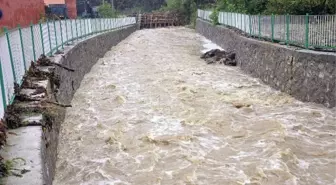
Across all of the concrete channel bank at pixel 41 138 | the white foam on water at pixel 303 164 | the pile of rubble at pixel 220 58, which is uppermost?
the concrete channel bank at pixel 41 138

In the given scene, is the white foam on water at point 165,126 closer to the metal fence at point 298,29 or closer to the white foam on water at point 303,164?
the white foam on water at point 303,164

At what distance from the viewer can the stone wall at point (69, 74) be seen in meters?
6.60

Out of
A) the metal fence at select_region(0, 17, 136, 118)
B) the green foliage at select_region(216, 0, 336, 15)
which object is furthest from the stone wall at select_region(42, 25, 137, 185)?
the green foliage at select_region(216, 0, 336, 15)

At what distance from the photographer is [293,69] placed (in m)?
12.2

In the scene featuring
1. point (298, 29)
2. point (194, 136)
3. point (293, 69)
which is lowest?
point (194, 136)

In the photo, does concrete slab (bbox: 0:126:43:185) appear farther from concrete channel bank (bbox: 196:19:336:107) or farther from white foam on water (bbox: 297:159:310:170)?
concrete channel bank (bbox: 196:19:336:107)

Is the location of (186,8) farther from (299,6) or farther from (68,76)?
(68,76)

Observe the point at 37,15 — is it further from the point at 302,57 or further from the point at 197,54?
the point at 302,57

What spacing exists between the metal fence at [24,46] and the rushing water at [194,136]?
1.64m

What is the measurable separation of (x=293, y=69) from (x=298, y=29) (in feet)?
4.48

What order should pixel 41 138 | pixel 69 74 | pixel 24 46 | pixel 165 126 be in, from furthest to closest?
pixel 69 74 → pixel 165 126 → pixel 24 46 → pixel 41 138

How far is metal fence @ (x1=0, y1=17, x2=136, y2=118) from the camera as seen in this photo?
6.83 meters

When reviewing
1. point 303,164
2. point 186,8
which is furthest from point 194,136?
point 186,8

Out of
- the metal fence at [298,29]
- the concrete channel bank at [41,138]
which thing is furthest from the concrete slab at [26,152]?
the metal fence at [298,29]
